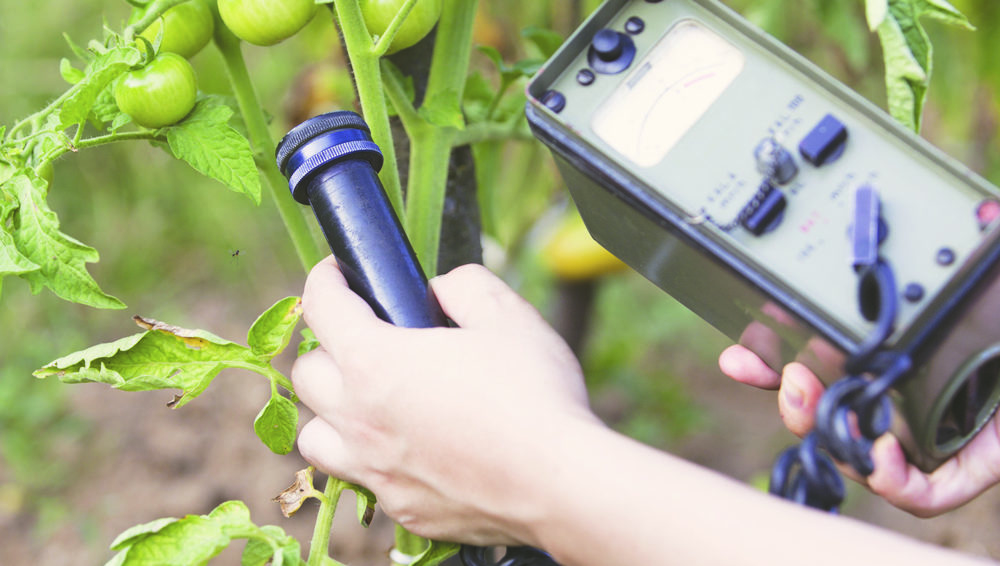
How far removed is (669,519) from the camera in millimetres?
385

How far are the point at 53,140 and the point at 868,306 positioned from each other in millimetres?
463

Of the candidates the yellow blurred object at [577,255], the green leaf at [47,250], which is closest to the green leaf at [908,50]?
the green leaf at [47,250]

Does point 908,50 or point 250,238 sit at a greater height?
point 908,50

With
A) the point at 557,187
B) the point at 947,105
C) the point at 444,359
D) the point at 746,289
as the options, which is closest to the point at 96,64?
the point at 444,359

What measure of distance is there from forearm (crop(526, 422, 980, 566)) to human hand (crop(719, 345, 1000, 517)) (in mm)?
92

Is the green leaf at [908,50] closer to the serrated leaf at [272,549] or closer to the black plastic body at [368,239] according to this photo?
the black plastic body at [368,239]

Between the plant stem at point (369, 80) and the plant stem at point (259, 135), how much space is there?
0.09 metres

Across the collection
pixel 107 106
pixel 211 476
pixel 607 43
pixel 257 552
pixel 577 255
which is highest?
pixel 607 43

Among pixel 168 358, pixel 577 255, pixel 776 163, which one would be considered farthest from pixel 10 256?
pixel 577 255

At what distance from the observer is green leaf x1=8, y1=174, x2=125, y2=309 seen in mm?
464

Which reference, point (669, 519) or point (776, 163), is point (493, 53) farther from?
point (669, 519)

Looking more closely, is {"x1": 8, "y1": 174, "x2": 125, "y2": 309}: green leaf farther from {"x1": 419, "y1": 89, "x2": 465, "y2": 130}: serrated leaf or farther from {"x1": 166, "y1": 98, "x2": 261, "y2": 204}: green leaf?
{"x1": 419, "y1": 89, "x2": 465, "y2": 130}: serrated leaf

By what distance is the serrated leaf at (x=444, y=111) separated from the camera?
0.55 metres

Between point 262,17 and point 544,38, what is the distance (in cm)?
27
